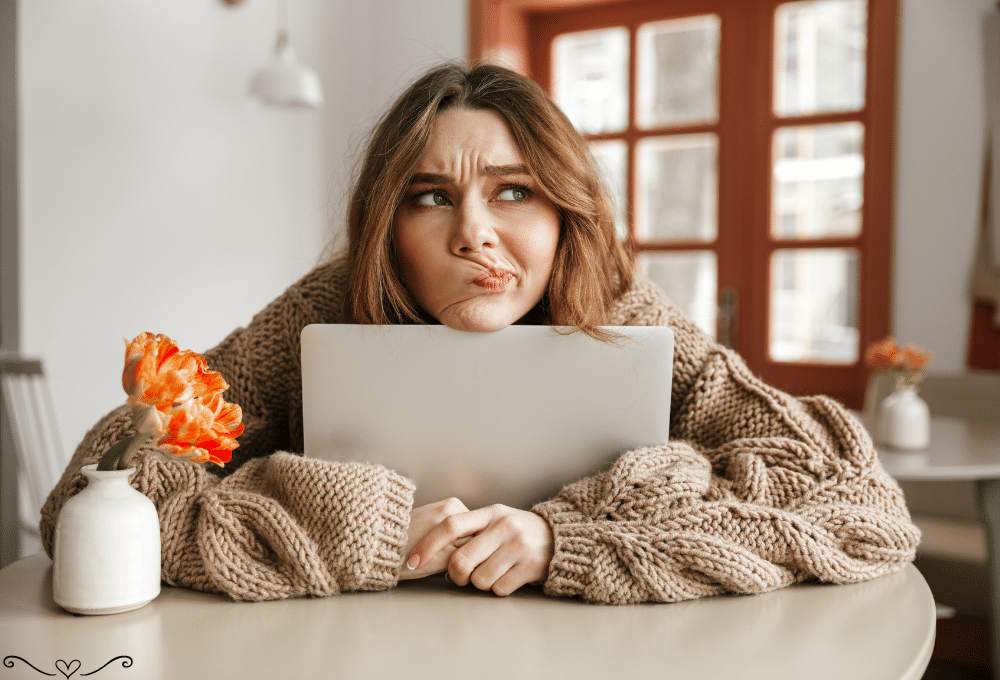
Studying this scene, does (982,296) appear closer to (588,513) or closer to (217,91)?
(588,513)

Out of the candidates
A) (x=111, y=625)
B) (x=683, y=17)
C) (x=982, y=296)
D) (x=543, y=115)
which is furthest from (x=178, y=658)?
(x=683, y=17)

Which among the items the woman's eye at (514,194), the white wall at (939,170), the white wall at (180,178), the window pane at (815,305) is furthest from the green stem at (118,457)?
the window pane at (815,305)

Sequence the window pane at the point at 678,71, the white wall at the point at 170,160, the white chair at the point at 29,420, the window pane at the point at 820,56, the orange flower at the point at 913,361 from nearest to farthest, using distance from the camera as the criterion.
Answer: the orange flower at the point at 913,361 → the white chair at the point at 29,420 → the white wall at the point at 170,160 → the window pane at the point at 820,56 → the window pane at the point at 678,71

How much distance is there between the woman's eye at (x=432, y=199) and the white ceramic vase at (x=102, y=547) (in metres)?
0.45

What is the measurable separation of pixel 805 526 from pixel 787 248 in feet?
8.57

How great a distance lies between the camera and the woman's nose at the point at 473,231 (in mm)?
864

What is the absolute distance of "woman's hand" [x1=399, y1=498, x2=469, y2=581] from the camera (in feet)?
2.38

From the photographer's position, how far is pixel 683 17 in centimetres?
325

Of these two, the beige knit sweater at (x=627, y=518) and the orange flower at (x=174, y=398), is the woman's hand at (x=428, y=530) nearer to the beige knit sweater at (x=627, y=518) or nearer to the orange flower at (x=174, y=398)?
the beige knit sweater at (x=627, y=518)

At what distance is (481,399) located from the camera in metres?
0.74

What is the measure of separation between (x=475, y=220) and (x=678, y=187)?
2.64m

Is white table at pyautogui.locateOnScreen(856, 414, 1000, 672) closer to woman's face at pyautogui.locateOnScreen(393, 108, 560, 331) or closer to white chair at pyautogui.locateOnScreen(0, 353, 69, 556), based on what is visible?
woman's face at pyautogui.locateOnScreen(393, 108, 560, 331)

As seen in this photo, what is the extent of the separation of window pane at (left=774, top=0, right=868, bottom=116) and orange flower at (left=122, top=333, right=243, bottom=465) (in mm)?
2998

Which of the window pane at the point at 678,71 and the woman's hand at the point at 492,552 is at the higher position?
the window pane at the point at 678,71
